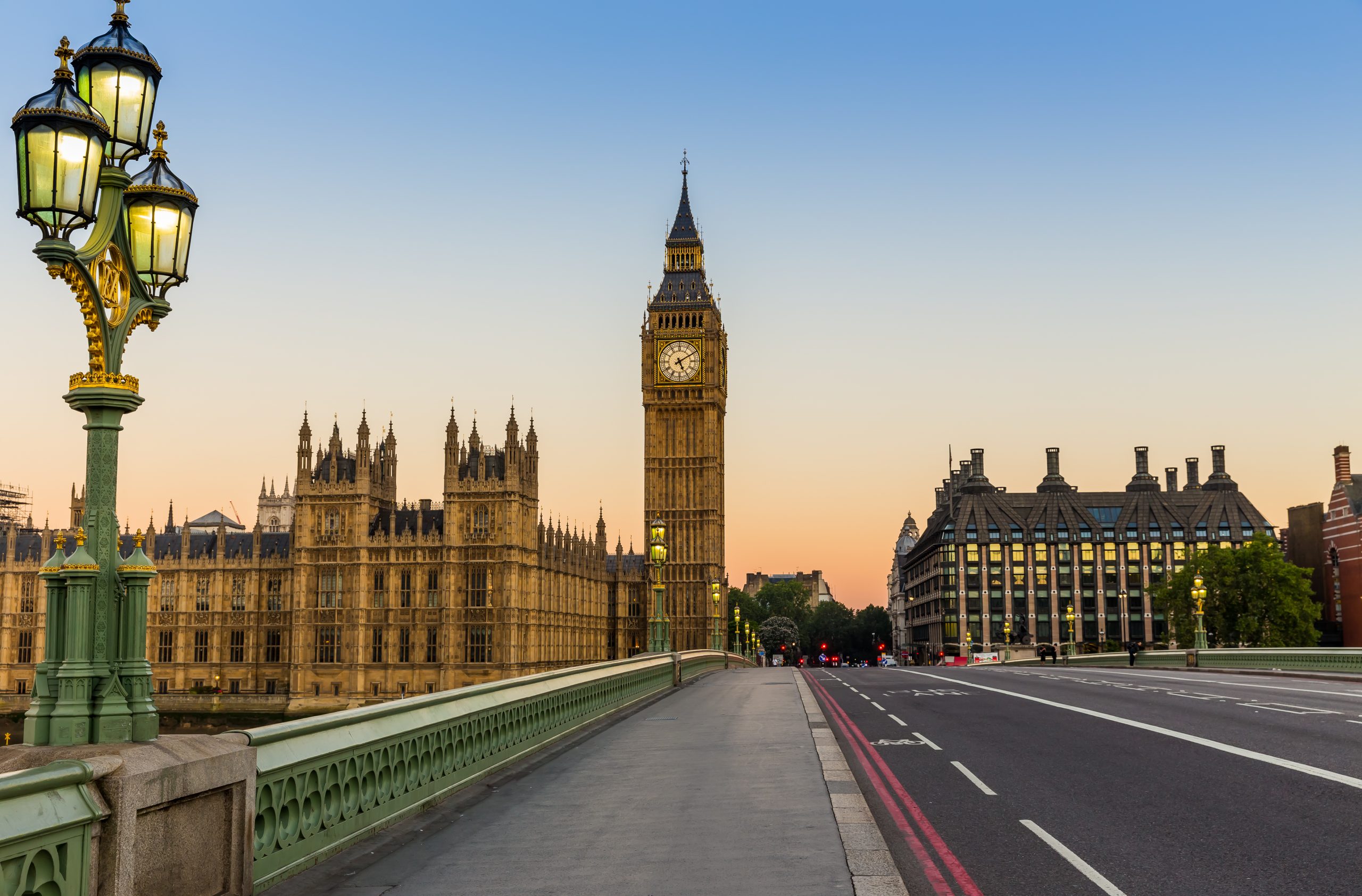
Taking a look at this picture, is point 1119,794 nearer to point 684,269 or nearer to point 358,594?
point 358,594

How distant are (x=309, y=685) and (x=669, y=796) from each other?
298ft

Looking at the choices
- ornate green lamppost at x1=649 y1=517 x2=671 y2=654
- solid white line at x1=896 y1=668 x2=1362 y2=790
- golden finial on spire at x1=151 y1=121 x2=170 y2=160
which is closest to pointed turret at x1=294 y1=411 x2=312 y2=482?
ornate green lamppost at x1=649 y1=517 x2=671 y2=654

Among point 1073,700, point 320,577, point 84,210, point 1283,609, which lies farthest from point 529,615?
point 84,210

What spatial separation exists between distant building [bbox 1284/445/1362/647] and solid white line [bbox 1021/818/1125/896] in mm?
105566

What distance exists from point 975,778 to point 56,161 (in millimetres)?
12477

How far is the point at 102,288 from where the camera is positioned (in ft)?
26.1

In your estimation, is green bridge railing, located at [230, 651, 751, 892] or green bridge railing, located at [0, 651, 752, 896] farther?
green bridge railing, located at [230, 651, 751, 892]

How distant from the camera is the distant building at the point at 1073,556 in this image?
474 feet

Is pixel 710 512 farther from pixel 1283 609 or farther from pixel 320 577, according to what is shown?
pixel 1283 609

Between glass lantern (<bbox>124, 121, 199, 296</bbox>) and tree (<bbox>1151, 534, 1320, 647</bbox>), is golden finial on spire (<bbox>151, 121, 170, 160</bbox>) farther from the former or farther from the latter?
tree (<bbox>1151, 534, 1320, 647</bbox>)

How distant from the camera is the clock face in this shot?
448ft

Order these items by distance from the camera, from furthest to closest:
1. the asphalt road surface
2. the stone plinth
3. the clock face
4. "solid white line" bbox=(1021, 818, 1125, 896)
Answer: the clock face → the asphalt road surface → "solid white line" bbox=(1021, 818, 1125, 896) → the stone plinth

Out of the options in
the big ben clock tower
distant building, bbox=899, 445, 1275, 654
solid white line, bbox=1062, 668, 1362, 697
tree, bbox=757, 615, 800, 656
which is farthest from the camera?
tree, bbox=757, 615, 800, 656

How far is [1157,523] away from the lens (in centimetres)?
14700
